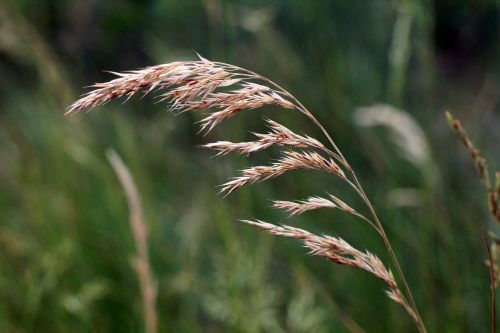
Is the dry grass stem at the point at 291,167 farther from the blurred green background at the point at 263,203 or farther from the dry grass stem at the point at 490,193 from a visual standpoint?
the blurred green background at the point at 263,203

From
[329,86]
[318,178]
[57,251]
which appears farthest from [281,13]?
[57,251]

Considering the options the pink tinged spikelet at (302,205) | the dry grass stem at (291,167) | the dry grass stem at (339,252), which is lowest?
the dry grass stem at (339,252)

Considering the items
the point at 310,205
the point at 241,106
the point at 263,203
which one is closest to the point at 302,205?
the point at 310,205

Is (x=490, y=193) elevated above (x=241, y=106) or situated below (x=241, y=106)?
below

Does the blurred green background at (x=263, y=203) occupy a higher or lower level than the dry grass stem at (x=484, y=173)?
lower

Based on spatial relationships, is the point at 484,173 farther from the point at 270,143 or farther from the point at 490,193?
the point at 270,143

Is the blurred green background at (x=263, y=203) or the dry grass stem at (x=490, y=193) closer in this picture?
the dry grass stem at (x=490, y=193)

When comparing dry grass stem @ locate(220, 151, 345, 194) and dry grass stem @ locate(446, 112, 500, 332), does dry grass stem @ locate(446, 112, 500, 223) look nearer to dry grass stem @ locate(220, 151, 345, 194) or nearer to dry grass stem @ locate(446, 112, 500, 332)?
dry grass stem @ locate(446, 112, 500, 332)

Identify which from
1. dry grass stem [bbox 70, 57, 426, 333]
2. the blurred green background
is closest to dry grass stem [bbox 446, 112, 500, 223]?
dry grass stem [bbox 70, 57, 426, 333]

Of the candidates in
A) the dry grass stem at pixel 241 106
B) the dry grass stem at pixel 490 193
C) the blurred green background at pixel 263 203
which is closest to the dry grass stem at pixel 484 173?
the dry grass stem at pixel 490 193
